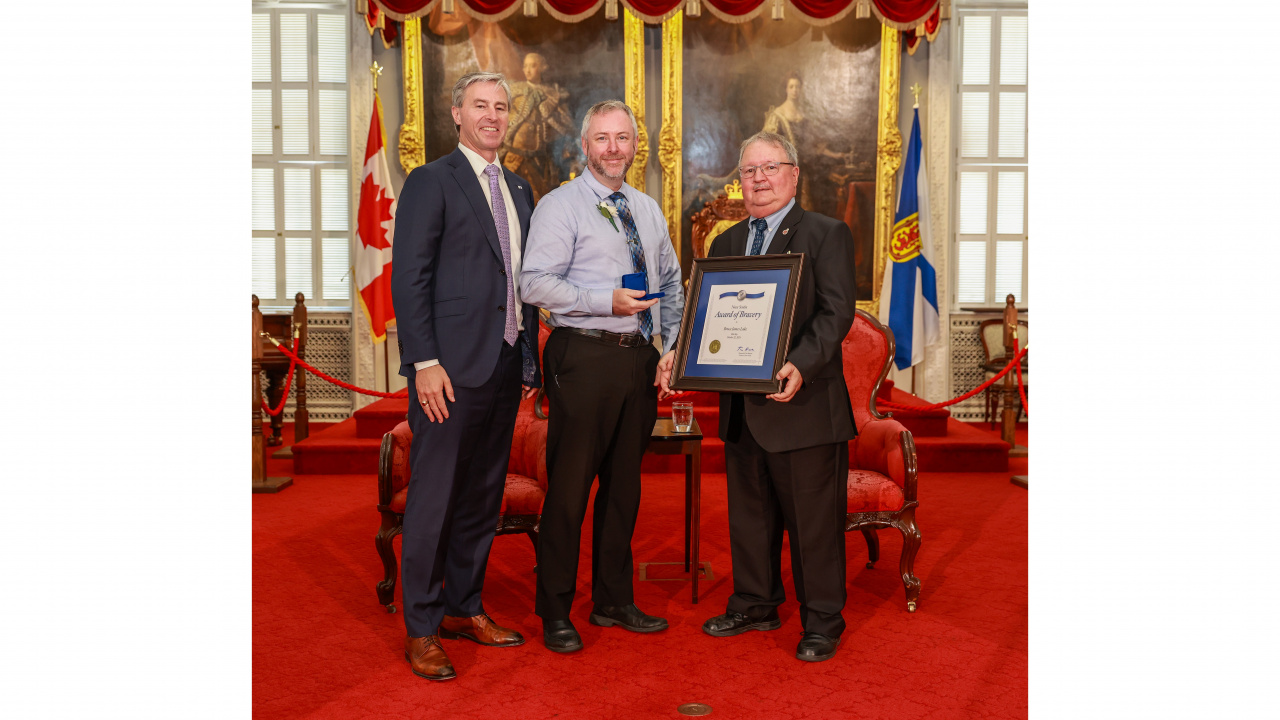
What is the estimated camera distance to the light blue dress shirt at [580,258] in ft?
9.05

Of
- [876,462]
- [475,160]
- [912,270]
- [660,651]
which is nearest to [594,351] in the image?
[475,160]

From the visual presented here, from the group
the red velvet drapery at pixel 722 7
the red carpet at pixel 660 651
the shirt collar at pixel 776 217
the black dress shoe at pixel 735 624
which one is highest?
the red velvet drapery at pixel 722 7

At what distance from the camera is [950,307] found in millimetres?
8578

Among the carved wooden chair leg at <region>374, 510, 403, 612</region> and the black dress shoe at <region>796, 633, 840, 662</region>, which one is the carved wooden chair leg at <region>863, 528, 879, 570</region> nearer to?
the black dress shoe at <region>796, 633, 840, 662</region>

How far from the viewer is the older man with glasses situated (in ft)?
9.26

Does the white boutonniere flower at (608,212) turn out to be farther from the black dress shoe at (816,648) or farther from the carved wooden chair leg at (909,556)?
the carved wooden chair leg at (909,556)

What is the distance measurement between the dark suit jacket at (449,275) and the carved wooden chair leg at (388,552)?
925mm

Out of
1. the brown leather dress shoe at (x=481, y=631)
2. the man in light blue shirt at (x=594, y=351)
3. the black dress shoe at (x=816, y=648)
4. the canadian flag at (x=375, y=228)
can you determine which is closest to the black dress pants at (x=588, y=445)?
the man in light blue shirt at (x=594, y=351)

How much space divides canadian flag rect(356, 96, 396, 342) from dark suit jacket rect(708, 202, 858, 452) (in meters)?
5.38

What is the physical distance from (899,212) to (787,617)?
538 centimetres

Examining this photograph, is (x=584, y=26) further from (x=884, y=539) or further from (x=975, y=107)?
(x=884, y=539)

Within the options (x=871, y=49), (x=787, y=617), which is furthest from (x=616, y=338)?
(x=871, y=49)

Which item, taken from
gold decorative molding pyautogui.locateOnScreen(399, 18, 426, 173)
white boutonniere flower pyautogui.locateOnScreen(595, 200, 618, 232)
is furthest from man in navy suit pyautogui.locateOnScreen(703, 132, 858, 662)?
gold decorative molding pyautogui.locateOnScreen(399, 18, 426, 173)

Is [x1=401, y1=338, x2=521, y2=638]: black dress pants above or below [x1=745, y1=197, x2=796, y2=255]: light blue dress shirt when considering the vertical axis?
below
